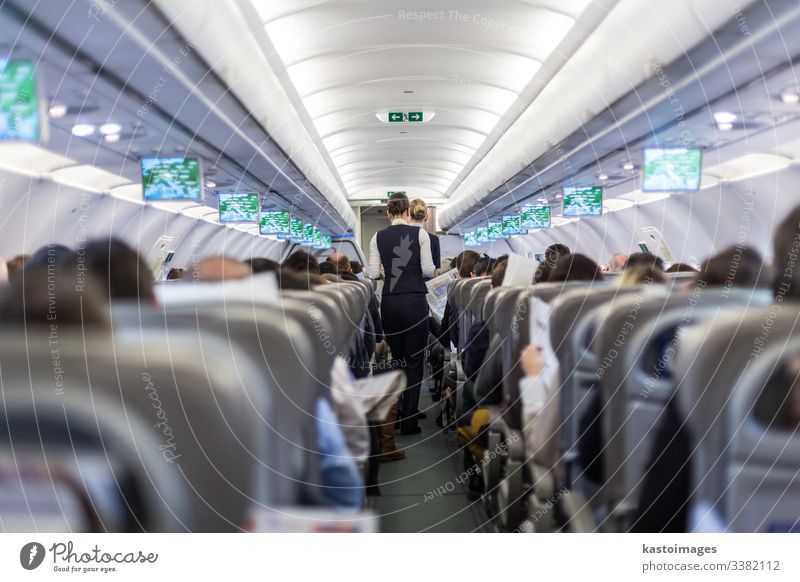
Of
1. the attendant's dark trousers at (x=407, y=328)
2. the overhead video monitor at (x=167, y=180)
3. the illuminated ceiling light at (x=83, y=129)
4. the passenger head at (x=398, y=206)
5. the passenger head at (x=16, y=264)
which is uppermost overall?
the illuminated ceiling light at (x=83, y=129)

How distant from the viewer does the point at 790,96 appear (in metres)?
1.68

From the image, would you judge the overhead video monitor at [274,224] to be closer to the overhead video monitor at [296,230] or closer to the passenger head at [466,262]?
the overhead video monitor at [296,230]

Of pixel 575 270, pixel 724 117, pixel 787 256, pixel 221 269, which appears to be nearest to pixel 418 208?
pixel 575 270

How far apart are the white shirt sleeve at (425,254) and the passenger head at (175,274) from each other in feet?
2.36

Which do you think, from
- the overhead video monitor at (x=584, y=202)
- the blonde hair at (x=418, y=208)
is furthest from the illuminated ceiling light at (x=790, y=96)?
the blonde hair at (x=418, y=208)

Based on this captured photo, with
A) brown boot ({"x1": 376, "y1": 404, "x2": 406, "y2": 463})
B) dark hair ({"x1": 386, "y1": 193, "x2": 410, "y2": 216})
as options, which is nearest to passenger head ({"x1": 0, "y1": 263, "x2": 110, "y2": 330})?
brown boot ({"x1": 376, "y1": 404, "x2": 406, "y2": 463})

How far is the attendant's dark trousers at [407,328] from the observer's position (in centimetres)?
214

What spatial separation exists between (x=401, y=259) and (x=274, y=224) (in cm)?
53

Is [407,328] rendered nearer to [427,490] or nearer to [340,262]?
[340,262]

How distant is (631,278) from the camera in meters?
1.70

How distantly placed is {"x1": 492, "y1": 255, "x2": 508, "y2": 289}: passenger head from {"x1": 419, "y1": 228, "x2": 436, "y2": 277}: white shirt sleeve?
232mm

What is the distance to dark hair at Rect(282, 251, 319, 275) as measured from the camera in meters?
1.77

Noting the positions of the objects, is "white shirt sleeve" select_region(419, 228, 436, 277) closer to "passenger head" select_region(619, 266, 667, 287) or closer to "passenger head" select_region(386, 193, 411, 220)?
"passenger head" select_region(386, 193, 411, 220)
